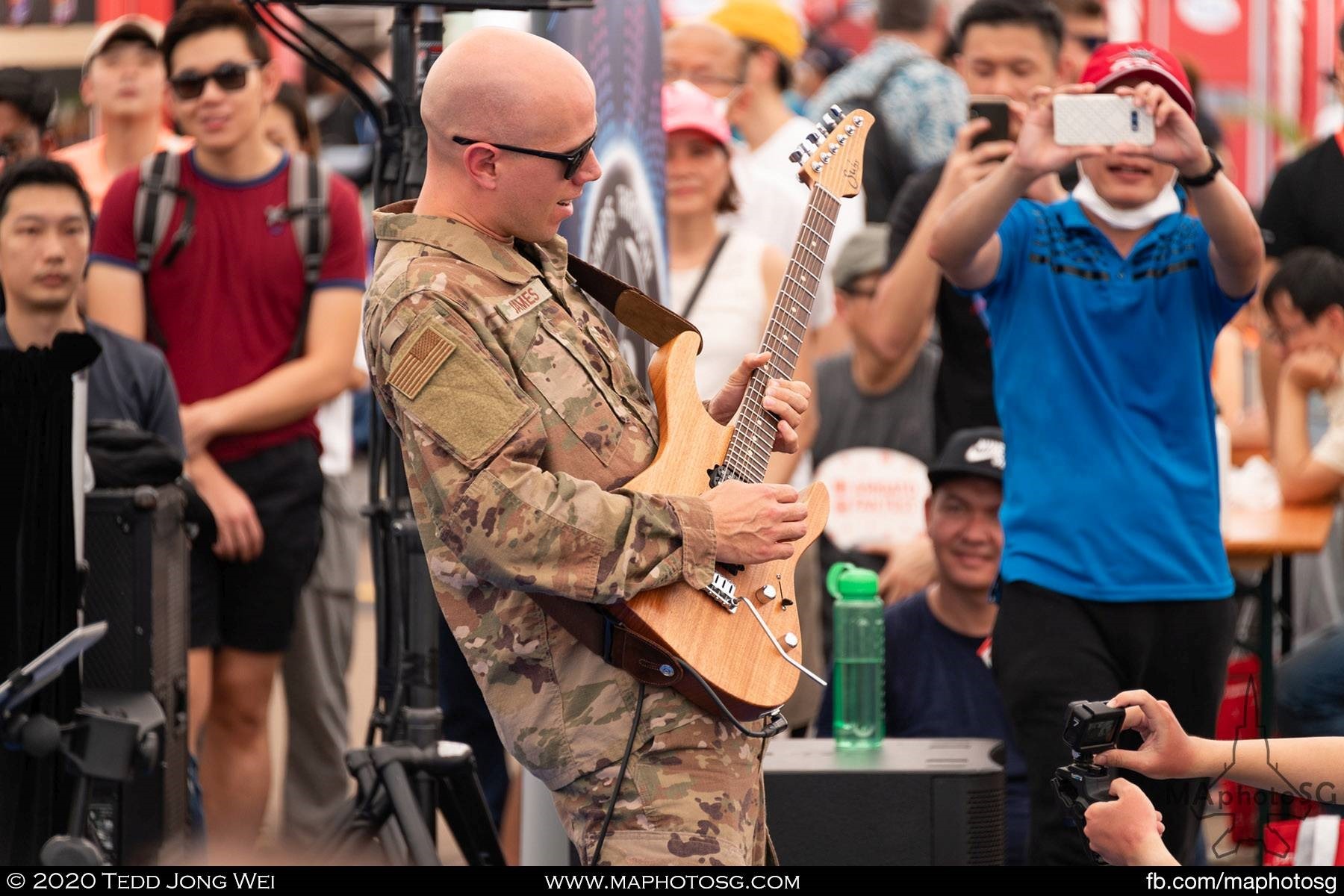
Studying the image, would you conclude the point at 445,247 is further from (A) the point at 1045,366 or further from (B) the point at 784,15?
(B) the point at 784,15

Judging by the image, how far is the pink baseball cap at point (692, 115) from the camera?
5781 mm

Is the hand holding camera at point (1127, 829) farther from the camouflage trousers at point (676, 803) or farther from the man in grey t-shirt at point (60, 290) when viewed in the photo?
the man in grey t-shirt at point (60, 290)

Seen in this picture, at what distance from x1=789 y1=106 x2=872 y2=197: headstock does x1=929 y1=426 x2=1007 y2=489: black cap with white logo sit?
1663mm

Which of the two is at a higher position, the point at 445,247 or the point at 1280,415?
the point at 445,247

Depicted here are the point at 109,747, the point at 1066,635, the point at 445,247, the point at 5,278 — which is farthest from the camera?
the point at 5,278

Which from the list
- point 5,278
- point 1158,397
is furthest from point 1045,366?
point 5,278

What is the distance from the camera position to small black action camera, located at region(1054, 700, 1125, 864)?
104 inches

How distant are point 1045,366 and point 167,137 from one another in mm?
3548

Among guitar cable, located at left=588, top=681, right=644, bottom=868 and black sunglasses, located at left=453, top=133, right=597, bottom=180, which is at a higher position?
black sunglasses, located at left=453, top=133, right=597, bottom=180

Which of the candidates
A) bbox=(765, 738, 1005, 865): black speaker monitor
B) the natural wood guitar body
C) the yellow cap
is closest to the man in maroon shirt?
bbox=(765, 738, 1005, 865): black speaker monitor

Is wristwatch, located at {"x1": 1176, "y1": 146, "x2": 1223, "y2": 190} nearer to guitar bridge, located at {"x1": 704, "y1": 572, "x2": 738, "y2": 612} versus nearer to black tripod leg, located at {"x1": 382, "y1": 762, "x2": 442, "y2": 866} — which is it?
guitar bridge, located at {"x1": 704, "y1": 572, "x2": 738, "y2": 612}

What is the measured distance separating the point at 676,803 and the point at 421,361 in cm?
77

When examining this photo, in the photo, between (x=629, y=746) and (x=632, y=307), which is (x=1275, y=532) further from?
(x=629, y=746)
